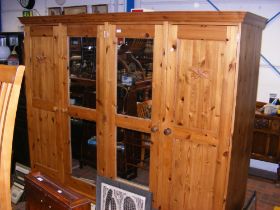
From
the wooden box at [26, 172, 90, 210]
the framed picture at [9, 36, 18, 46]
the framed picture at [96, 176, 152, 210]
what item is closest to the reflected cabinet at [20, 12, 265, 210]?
the framed picture at [96, 176, 152, 210]

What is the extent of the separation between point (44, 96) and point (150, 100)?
126cm

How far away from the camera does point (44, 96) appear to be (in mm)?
3131

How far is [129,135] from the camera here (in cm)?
289

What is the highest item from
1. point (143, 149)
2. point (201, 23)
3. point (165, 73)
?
point (201, 23)

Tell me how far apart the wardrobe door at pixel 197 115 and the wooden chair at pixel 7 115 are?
129cm

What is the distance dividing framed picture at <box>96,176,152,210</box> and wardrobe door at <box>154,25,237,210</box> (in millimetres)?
398

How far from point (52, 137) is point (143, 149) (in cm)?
96

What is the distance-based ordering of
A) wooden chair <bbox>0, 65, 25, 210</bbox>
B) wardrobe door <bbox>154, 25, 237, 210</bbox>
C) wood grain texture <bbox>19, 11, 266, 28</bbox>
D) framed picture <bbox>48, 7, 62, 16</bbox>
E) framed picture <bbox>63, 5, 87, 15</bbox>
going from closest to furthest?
wooden chair <bbox>0, 65, 25, 210</bbox>, wood grain texture <bbox>19, 11, 266, 28</bbox>, wardrobe door <bbox>154, 25, 237, 210</bbox>, framed picture <bbox>63, 5, 87, 15</bbox>, framed picture <bbox>48, 7, 62, 16</bbox>

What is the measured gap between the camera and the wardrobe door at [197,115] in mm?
2090

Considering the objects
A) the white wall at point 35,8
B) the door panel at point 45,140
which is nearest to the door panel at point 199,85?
the door panel at point 45,140

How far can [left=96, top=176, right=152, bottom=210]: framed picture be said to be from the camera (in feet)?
7.05

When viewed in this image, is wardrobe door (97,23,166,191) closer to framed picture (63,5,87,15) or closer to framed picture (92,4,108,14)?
framed picture (92,4,108,14)

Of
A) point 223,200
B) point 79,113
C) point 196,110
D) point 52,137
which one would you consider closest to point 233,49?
point 196,110

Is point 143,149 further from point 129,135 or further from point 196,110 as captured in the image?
point 196,110
